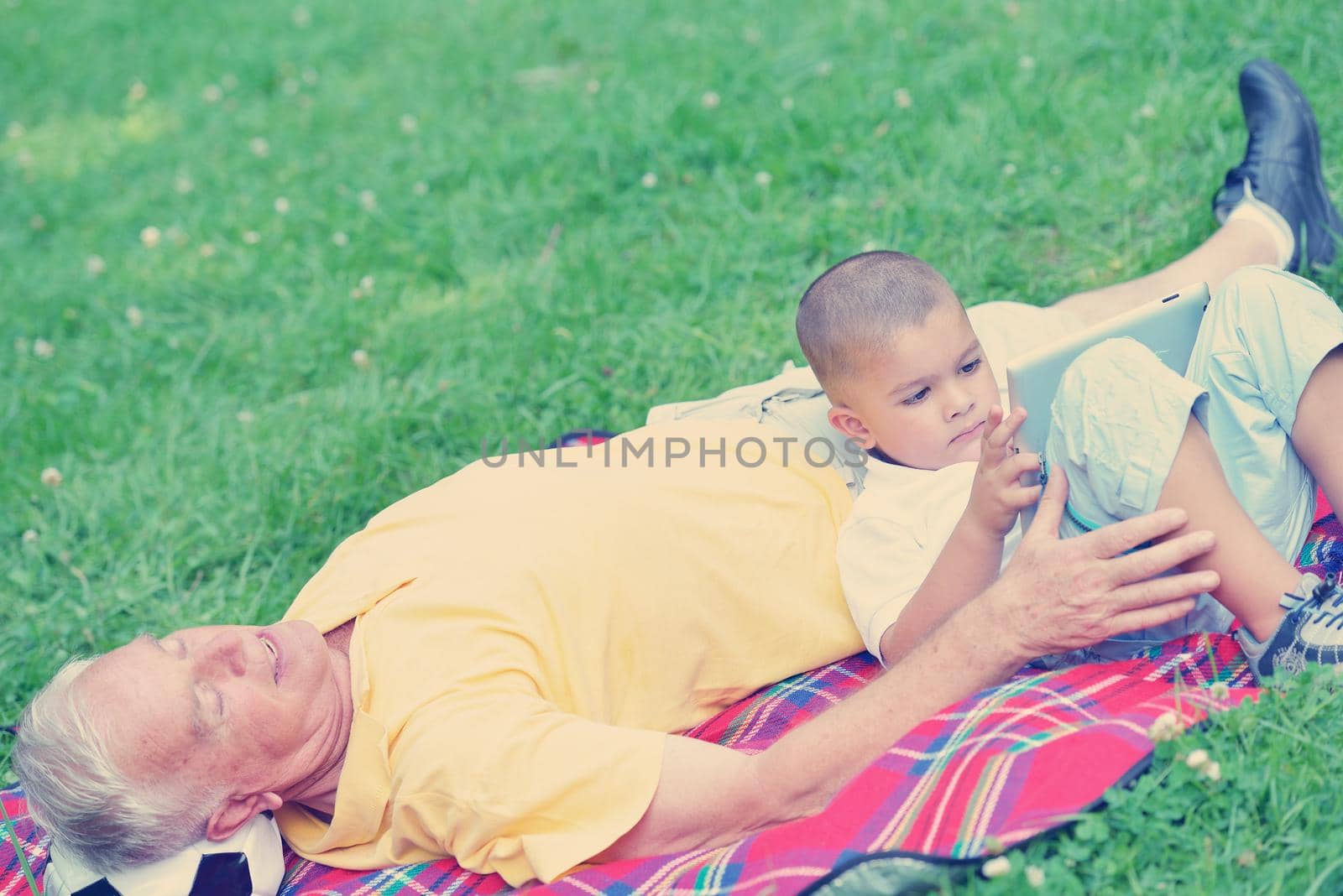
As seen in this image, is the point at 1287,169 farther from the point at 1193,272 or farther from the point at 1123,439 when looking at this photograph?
the point at 1123,439

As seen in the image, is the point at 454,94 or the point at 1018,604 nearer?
the point at 1018,604

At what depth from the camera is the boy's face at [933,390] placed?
2.94 metres

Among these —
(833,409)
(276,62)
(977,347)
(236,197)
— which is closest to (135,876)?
(833,409)

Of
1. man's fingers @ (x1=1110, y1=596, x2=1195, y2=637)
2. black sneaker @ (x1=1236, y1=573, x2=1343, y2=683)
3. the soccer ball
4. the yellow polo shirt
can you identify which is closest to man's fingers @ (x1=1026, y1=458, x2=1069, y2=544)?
man's fingers @ (x1=1110, y1=596, x2=1195, y2=637)

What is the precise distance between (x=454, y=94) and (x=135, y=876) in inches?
185

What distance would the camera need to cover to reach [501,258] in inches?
196

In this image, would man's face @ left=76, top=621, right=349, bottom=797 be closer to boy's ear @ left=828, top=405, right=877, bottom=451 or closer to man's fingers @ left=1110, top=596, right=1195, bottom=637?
boy's ear @ left=828, top=405, right=877, bottom=451

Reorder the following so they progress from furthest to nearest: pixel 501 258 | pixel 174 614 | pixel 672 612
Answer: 1. pixel 501 258
2. pixel 174 614
3. pixel 672 612

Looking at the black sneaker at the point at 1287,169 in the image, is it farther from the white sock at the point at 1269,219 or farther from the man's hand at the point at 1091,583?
the man's hand at the point at 1091,583

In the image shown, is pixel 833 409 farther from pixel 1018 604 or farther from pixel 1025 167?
pixel 1025 167

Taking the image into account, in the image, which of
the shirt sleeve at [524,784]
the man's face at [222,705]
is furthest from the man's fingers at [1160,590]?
the man's face at [222,705]

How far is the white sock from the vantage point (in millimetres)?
3621

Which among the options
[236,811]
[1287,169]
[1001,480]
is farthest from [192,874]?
[1287,169]

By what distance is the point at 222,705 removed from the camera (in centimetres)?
248
